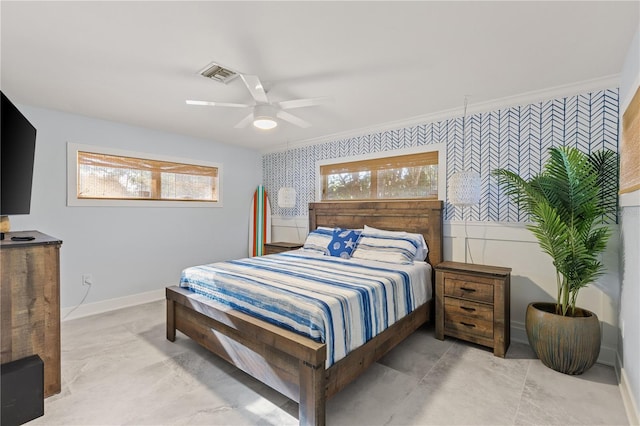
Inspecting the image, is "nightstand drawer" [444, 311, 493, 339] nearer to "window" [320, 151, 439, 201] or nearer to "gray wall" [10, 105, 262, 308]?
"window" [320, 151, 439, 201]

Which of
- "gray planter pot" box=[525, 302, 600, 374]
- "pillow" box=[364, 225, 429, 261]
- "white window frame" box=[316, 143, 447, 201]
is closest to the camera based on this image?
"gray planter pot" box=[525, 302, 600, 374]

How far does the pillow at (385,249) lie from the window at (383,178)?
0.72m

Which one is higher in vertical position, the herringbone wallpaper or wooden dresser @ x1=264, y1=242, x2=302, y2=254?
the herringbone wallpaper

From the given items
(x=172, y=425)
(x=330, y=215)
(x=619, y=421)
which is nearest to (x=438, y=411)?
(x=619, y=421)

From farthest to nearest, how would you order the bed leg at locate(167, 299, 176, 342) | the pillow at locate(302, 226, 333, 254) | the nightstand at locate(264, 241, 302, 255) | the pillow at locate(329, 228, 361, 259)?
the nightstand at locate(264, 241, 302, 255)
the pillow at locate(302, 226, 333, 254)
the pillow at locate(329, 228, 361, 259)
the bed leg at locate(167, 299, 176, 342)

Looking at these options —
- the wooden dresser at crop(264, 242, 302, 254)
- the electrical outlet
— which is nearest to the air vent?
the wooden dresser at crop(264, 242, 302, 254)

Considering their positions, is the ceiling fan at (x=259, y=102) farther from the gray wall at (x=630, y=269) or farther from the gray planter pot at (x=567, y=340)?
the gray planter pot at (x=567, y=340)

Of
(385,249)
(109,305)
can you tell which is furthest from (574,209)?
(109,305)

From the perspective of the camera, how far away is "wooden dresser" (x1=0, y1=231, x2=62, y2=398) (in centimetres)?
146

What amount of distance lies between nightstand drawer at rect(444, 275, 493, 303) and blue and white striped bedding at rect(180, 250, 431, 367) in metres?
0.25

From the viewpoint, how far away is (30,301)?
1.54 meters

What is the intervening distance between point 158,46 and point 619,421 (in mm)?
3735

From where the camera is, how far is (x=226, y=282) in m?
2.45

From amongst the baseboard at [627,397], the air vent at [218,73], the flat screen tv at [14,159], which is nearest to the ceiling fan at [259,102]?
the air vent at [218,73]
